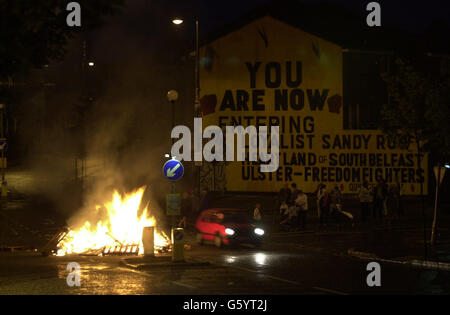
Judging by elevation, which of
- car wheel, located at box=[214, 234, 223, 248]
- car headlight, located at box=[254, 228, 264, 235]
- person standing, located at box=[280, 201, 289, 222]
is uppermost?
person standing, located at box=[280, 201, 289, 222]

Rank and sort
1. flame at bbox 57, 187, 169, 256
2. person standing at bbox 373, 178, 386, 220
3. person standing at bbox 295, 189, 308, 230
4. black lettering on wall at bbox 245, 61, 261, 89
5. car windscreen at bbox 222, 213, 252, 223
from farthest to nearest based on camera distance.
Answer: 1. black lettering on wall at bbox 245, 61, 261, 89
2. person standing at bbox 373, 178, 386, 220
3. person standing at bbox 295, 189, 308, 230
4. car windscreen at bbox 222, 213, 252, 223
5. flame at bbox 57, 187, 169, 256

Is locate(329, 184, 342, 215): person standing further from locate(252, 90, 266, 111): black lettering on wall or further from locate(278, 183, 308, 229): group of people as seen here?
locate(252, 90, 266, 111): black lettering on wall

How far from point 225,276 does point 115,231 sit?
908cm

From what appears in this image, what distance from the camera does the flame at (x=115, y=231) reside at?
72.3 feet

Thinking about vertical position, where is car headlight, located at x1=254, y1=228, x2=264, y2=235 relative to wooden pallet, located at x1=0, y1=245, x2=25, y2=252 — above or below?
above

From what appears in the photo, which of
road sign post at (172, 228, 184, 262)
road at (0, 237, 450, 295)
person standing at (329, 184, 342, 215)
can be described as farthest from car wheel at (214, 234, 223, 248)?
person standing at (329, 184, 342, 215)

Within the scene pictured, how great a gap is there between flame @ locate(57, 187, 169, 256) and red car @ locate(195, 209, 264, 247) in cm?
141

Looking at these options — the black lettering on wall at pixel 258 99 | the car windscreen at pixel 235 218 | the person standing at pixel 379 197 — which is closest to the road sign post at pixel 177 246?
the car windscreen at pixel 235 218

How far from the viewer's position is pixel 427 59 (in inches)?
1636

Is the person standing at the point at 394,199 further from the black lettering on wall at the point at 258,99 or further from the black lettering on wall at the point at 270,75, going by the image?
the black lettering on wall at the point at 270,75

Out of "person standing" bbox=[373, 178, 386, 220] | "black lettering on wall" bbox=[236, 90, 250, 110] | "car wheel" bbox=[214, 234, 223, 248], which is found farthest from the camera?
"black lettering on wall" bbox=[236, 90, 250, 110]

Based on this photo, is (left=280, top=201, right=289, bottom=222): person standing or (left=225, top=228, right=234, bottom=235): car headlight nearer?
(left=225, top=228, right=234, bottom=235): car headlight

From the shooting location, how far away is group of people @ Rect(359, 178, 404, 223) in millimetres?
29828

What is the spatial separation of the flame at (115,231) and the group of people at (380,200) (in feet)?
33.1
